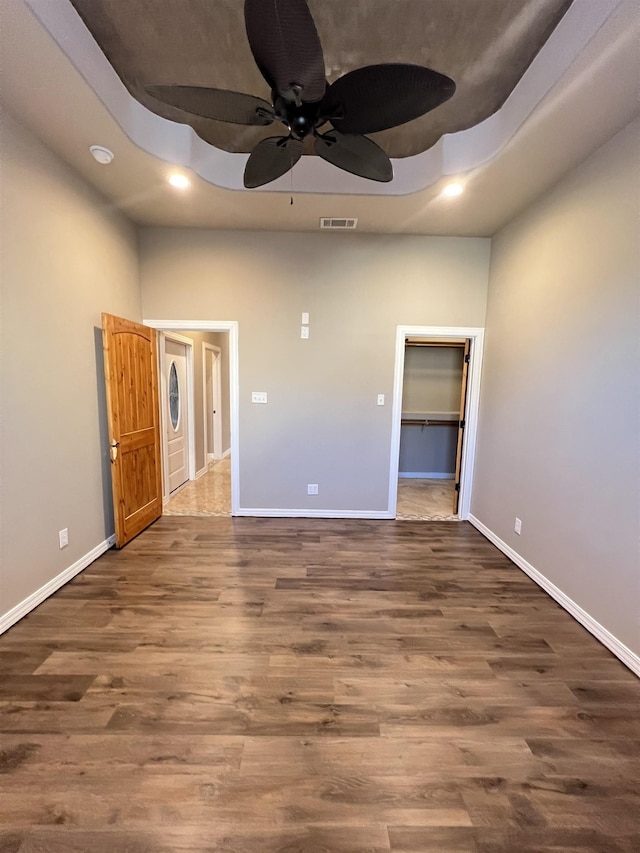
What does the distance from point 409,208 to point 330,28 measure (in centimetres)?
131

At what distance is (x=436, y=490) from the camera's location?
486 cm

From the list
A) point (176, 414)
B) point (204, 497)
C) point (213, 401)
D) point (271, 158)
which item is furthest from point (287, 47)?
point (213, 401)

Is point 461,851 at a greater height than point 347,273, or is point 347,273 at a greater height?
point 347,273

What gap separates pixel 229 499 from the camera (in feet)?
13.7

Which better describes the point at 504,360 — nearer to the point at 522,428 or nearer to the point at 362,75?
the point at 522,428

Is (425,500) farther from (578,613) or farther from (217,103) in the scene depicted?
(217,103)

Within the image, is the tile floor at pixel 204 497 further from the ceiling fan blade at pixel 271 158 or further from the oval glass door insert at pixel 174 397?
the ceiling fan blade at pixel 271 158

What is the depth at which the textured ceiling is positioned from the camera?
→ 160cm

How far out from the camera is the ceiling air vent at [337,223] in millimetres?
3023

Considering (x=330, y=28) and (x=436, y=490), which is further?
(x=436, y=490)

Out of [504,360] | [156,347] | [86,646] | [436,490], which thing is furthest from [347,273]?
[86,646]

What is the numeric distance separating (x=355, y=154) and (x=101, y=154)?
176cm

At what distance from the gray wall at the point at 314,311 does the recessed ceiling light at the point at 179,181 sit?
0.75 m

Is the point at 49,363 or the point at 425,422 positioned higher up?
the point at 49,363
